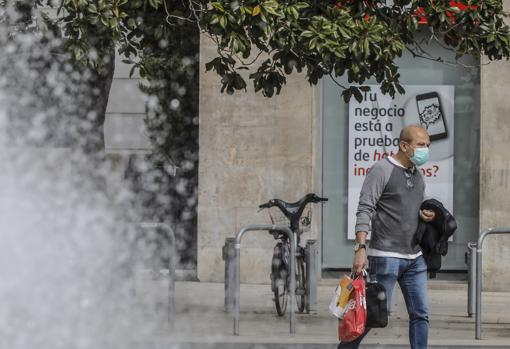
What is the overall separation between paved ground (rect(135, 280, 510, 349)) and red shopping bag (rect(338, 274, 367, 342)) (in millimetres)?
2115

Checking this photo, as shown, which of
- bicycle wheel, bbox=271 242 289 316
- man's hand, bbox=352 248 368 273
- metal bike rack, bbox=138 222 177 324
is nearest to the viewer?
man's hand, bbox=352 248 368 273

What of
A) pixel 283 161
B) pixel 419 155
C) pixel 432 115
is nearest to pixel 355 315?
pixel 419 155

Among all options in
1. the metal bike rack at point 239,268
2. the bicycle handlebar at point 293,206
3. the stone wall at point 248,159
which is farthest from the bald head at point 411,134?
the stone wall at point 248,159

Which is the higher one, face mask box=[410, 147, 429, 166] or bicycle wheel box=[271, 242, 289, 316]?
face mask box=[410, 147, 429, 166]

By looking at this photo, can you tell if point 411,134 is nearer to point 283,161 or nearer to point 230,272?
point 230,272

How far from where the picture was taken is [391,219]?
7969 millimetres

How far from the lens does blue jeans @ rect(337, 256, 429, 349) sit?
7.94 meters

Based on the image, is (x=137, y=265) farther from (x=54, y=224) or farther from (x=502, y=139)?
(x=502, y=139)

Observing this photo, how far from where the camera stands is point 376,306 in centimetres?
775

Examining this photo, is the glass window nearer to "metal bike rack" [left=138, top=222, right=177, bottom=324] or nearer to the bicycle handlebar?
the bicycle handlebar

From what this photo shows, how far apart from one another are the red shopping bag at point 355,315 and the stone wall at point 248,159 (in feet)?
23.3

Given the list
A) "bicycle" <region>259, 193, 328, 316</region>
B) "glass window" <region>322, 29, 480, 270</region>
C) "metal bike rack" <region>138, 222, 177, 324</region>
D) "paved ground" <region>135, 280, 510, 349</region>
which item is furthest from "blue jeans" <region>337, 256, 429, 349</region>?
"glass window" <region>322, 29, 480, 270</region>

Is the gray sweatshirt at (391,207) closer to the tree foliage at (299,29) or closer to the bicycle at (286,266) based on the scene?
the tree foliage at (299,29)

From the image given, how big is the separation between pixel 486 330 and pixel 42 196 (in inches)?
170
